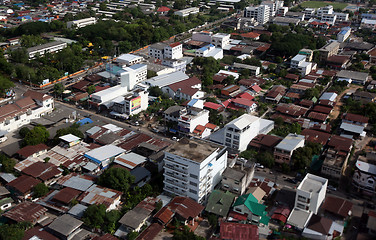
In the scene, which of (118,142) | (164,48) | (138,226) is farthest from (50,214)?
(164,48)

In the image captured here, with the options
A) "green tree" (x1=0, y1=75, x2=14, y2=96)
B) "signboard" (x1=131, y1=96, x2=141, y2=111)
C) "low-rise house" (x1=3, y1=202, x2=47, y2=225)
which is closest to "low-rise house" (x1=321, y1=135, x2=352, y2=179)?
"signboard" (x1=131, y1=96, x2=141, y2=111)

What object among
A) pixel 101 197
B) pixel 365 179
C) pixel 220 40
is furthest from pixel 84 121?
pixel 220 40

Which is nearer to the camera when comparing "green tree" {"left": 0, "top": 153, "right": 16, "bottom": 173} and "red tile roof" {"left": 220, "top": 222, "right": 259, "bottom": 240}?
"red tile roof" {"left": 220, "top": 222, "right": 259, "bottom": 240}

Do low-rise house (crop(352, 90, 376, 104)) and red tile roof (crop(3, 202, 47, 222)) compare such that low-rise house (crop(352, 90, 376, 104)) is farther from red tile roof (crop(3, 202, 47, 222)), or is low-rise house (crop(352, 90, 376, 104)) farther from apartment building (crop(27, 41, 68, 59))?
apartment building (crop(27, 41, 68, 59))

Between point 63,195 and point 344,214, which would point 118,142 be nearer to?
point 63,195

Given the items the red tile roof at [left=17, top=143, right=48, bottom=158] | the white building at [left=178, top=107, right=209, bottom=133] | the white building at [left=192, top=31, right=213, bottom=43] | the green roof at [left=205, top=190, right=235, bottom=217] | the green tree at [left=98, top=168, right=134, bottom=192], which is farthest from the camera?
the white building at [left=192, top=31, right=213, bottom=43]
